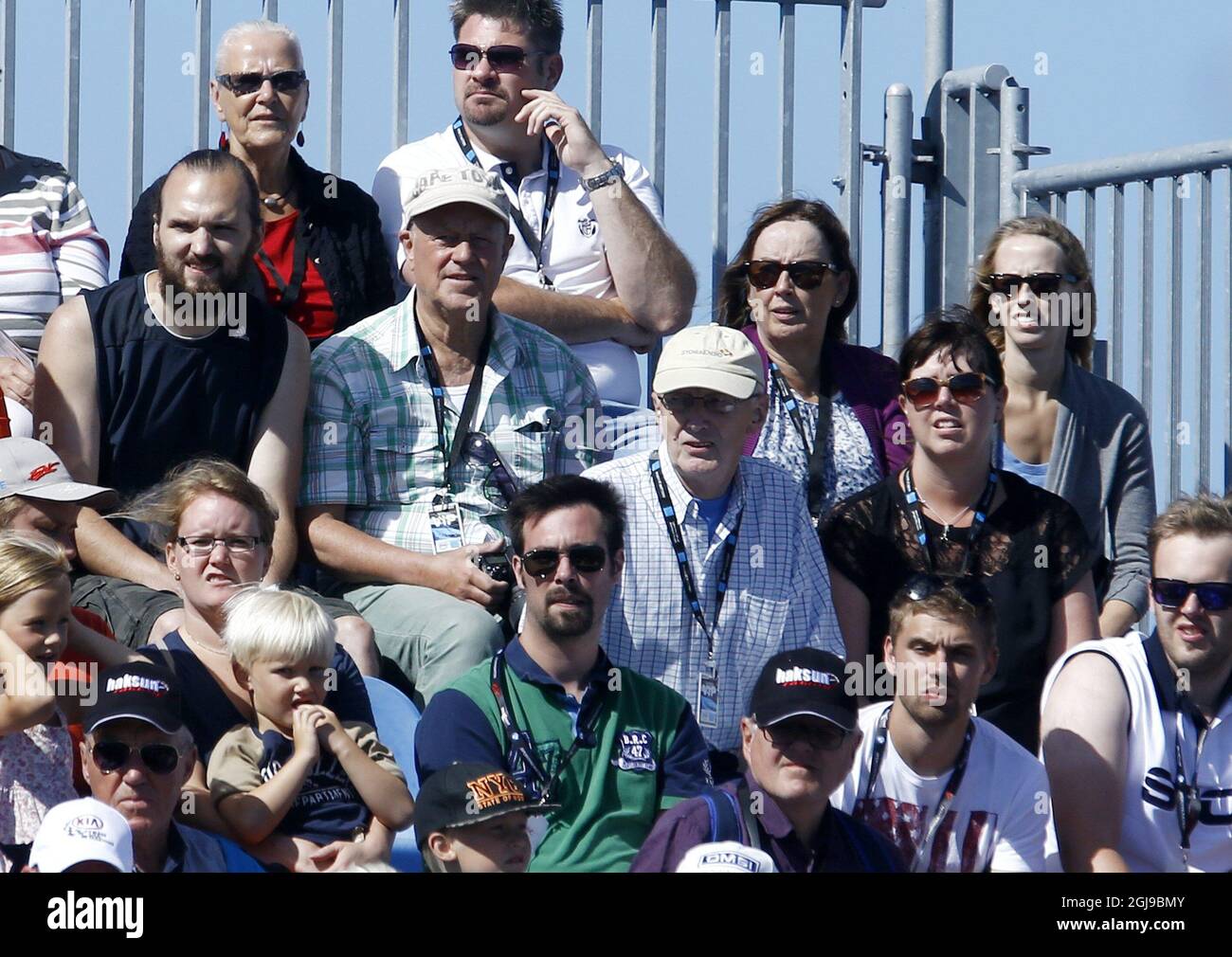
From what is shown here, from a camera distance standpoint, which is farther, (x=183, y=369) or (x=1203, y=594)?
(x=183, y=369)

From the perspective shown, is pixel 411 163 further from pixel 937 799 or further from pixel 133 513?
pixel 937 799

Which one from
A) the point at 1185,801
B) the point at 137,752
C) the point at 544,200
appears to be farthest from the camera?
the point at 544,200

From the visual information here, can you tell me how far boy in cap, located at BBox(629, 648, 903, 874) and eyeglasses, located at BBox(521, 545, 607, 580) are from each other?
57 cm

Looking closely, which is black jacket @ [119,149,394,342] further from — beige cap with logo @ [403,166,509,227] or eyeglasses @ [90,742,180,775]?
eyeglasses @ [90,742,180,775]

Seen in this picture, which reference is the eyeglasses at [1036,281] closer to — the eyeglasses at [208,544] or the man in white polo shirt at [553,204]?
the man in white polo shirt at [553,204]

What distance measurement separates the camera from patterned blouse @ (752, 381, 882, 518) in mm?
6109

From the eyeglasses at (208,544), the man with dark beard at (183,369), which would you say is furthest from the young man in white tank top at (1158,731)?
the man with dark beard at (183,369)

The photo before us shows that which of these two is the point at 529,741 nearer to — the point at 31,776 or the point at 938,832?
the point at 938,832

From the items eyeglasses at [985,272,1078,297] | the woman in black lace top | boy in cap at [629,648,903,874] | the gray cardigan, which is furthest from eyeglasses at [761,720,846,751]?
eyeglasses at [985,272,1078,297]

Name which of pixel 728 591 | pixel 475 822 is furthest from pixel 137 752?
pixel 728 591

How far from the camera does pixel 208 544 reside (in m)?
5.13

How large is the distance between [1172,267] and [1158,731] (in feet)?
7.33

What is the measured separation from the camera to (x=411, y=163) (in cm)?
664
